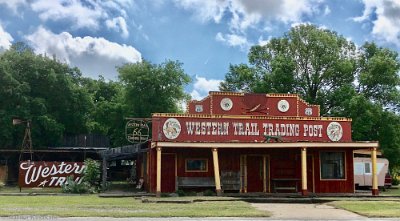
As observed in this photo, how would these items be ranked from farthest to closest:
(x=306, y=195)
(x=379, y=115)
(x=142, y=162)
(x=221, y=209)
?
(x=379, y=115)
(x=142, y=162)
(x=306, y=195)
(x=221, y=209)

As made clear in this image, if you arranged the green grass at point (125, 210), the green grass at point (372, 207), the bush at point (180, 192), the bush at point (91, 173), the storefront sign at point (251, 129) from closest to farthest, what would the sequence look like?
the green grass at point (125, 210) → the green grass at point (372, 207) → the bush at point (180, 192) → the storefront sign at point (251, 129) → the bush at point (91, 173)

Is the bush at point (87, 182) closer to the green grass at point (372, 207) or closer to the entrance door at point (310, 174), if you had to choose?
the entrance door at point (310, 174)

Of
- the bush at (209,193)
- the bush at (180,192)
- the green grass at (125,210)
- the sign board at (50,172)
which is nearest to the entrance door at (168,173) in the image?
the bush at (180,192)

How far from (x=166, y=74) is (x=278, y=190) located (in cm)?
2137

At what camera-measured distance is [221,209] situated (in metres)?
17.6

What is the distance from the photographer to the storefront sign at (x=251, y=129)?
25812 millimetres

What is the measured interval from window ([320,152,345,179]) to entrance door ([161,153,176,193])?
303 inches

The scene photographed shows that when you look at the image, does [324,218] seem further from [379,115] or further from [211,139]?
[379,115]

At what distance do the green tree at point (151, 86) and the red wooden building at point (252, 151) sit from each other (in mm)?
17023

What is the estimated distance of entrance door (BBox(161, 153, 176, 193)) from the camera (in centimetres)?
2630

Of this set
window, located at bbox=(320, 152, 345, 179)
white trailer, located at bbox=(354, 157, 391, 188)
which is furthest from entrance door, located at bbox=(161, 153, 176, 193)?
white trailer, located at bbox=(354, 157, 391, 188)

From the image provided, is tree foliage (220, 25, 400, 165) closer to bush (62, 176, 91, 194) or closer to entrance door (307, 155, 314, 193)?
entrance door (307, 155, 314, 193)

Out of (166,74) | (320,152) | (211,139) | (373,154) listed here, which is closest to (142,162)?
(211,139)

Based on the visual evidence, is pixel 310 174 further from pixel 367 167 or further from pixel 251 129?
pixel 367 167
